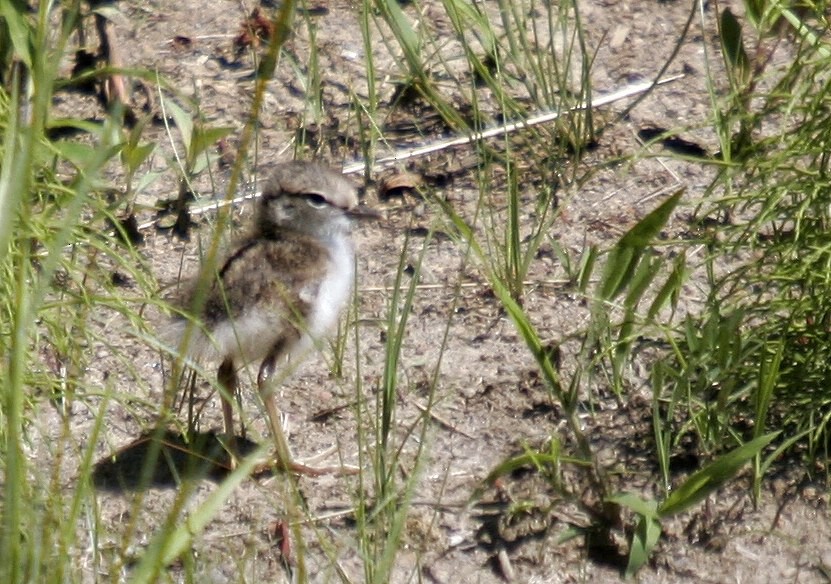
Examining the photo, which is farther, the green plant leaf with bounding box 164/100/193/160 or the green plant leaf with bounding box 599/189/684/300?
the green plant leaf with bounding box 164/100/193/160

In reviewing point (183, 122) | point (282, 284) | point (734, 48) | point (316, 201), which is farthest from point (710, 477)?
point (183, 122)

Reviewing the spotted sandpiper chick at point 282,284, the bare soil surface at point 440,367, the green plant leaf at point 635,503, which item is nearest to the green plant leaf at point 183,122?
the bare soil surface at point 440,367

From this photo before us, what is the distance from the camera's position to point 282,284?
15.3 feet

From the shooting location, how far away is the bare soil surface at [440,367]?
13.6ft

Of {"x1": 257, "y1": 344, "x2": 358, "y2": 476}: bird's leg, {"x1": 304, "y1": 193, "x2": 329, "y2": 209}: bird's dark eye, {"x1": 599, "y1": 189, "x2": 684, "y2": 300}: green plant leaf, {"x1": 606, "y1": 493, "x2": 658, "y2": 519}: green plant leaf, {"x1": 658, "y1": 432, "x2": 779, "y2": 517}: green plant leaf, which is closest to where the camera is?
{"x1": 658, "y1": 432, "x2": 779, "y2": 517}: green plant leaf

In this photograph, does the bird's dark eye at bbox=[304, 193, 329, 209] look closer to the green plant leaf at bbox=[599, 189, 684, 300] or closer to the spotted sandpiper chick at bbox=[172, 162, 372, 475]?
the spotted sandpiper chick at bbox=[172, 162, 372, 475]

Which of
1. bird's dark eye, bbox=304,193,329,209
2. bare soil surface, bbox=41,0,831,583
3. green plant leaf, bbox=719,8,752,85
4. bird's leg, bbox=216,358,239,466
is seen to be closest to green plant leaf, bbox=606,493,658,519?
bare soil surface, bbox=41,0,831,583

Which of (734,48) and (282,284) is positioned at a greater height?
(734,48)

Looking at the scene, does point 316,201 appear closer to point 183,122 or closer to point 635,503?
point 183,122

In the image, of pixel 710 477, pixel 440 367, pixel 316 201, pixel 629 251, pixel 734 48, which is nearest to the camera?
pixel 710 477

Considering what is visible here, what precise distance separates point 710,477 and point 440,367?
1283mm

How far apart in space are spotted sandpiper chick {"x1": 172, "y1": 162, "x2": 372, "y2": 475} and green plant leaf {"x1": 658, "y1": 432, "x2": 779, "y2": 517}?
110 centimetres

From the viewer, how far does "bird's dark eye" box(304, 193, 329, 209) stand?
5109 mm

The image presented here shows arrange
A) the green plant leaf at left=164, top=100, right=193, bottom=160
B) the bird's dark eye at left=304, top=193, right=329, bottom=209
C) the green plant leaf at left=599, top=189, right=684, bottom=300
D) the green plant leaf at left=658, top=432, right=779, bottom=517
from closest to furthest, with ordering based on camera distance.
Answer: the green plant leaf at left=658, top=432, right=779, bottom=517 < the green plant leaf at left=599, top=189, right=684, bottom=300 < the bird's dark eye at left=304, top=193, right=329, bottom=209 < the green plant leaf at left=164, top=100, right=193, bottom=160
